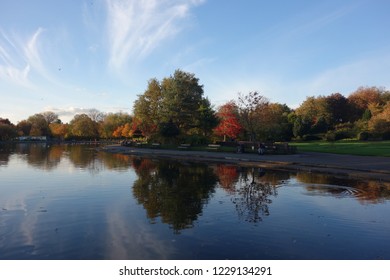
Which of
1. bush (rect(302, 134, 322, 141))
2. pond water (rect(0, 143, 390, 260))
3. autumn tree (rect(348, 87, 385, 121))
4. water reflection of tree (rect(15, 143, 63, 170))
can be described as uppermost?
autumn tree (rect(348, 87, 385, 121))

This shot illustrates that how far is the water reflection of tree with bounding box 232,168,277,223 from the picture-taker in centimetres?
1057

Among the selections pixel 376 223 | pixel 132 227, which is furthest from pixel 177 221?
pixel 376 223

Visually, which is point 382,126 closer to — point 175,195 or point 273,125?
point 273,125

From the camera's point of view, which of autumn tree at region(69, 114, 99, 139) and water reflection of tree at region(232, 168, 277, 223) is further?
autumn tree at region(69, 114, 99, 139)

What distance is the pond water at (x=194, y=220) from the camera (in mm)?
7242

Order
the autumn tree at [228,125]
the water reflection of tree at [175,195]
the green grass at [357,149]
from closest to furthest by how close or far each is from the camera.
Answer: the water reflection of tree at [175,195] → the green grass at [357,149] → the autumn tree at [228,125]

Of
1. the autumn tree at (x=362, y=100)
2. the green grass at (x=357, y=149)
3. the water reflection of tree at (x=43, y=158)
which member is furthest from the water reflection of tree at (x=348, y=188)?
the autumn tree at (x=362, y=100)

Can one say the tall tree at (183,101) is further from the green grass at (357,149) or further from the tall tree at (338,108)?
the tall tree at (338,108)

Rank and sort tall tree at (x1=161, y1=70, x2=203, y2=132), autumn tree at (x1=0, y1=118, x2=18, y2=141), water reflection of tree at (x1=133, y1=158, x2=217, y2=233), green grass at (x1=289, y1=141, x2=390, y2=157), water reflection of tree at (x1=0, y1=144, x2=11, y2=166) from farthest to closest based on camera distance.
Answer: autumn tree at (x1=0, y1=118, x2=18, y2=141) < tall tree at (x1=161, y1=70, x2=203, y2=132) < green grass at (x1=289, y1=141, x2=390, y2=157) < water reflection of tree at (x1=0, y1=144, x2=11, y2=166) < water reflection of tree at (x1=133, y1=158, x2=217, y2=233)

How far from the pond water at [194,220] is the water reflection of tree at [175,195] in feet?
0.12

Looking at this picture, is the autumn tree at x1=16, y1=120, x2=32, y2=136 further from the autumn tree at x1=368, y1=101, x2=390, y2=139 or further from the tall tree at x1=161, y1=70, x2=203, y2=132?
the autumn tree at x1=368, y1=101, x2=390, y2=139

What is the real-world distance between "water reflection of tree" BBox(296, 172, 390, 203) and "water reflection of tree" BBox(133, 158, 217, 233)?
507 cm

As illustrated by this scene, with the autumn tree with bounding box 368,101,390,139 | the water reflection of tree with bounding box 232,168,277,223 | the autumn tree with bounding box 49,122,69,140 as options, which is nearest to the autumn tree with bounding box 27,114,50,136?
the autumn tree with bounding box 49,122,69,140

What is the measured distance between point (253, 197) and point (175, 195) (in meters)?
3.24
